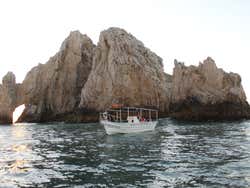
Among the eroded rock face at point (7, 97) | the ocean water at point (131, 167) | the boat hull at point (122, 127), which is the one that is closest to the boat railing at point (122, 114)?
the boat hull at point (122, 127)

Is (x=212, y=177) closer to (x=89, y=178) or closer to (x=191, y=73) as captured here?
(x=89, y=178)

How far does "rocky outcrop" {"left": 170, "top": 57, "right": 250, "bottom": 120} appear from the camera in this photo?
81.4 metres

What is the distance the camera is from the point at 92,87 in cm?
9212

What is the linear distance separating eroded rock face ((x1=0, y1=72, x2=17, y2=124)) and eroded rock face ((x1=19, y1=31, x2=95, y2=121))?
4125 mm

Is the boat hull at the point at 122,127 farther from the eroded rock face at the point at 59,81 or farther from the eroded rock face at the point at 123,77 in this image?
the eroded rock face at the point at 59,81

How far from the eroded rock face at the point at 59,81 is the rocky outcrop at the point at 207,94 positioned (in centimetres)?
3344

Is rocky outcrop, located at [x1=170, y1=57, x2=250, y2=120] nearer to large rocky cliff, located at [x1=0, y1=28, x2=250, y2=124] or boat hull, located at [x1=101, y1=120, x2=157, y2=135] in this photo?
large rocky cliff, located at [x1=0, y1=28, x2=250, y2=124]

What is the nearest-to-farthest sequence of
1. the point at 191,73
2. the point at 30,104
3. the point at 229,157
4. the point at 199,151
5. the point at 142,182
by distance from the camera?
1. the point at 142,182
2. the point at 229,157
3. the point at 199,151
4. the point at 191,73
5. the point at 30,104

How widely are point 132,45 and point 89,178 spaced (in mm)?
74848

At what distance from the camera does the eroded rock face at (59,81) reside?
10919 centimetres

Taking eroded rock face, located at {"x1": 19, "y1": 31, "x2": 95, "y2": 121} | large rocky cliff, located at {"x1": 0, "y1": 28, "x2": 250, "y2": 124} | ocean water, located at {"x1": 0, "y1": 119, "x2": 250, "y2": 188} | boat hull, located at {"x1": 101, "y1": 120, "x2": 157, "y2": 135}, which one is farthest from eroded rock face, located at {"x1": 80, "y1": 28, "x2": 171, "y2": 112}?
ocean water, located at {"x1": 0, "y1": 119, "x2": 250, "y2": 188}

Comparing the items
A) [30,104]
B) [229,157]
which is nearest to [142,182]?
[229,157]

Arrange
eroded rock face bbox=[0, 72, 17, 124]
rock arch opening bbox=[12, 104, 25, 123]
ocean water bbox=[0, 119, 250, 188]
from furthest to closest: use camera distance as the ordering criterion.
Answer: eroded rock face bbox=[0, 72, 17, 124] < rock arch opening bbox=[12, 104, 25, 123] < ocean water bbox=[0, 119, 250, 188]

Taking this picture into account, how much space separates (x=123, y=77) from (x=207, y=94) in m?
20.4
